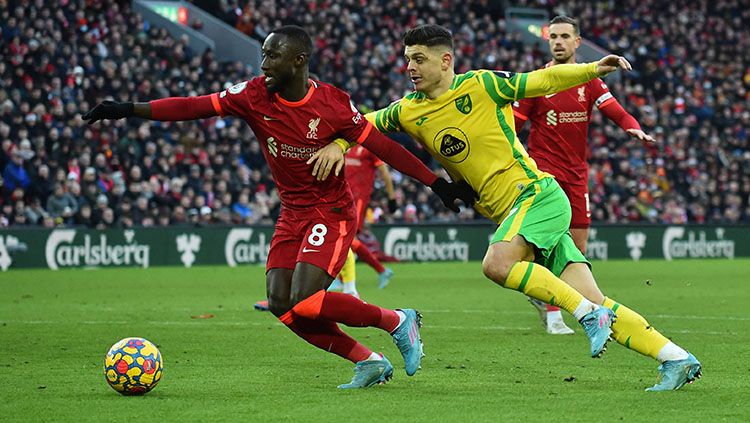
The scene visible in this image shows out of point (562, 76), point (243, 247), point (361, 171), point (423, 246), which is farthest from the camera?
point (423, 246)

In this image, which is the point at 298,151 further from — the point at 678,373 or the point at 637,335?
the point at 678,373

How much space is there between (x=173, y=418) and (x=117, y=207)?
17695 millimetres

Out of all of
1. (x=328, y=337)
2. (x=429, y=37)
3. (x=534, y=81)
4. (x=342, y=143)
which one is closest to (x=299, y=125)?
(x=342, y=143)

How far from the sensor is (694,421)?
619 cm

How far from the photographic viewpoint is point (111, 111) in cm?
767

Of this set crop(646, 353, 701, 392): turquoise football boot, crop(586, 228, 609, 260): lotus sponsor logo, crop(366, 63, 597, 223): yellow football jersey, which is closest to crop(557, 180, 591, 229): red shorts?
crop(366, 63, 597, 223): yellow football jersey

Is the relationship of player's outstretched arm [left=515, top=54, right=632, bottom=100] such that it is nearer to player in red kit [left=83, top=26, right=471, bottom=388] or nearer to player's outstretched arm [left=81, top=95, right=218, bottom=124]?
player in red kit [left=83, top=26, right=471, bottom=388]

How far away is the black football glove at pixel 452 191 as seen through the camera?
25.0ft

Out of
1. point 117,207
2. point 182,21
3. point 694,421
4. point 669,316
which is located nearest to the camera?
point 694,421

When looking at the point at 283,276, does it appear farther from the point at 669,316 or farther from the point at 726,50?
the point at 726,50

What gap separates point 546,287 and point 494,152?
1.04 metres

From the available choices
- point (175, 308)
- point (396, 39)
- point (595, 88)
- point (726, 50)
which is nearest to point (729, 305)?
point (595, 88)

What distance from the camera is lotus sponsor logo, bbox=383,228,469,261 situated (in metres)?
26.1

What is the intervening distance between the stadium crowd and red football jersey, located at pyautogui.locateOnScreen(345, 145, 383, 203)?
8.56 metres
